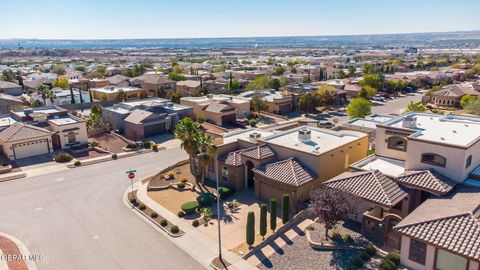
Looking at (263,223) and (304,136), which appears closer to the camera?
(263,223)

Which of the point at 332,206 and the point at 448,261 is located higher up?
the point at 332,206

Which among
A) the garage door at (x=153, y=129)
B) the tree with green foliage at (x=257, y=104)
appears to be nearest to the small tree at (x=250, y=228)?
the garage door at (x=153, y=129)

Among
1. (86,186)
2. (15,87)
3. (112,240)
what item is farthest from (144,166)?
(15,87)

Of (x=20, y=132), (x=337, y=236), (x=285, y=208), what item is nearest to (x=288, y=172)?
(x=285, y=208)

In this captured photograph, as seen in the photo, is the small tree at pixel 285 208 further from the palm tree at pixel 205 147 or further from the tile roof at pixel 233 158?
the palm tree at pixel 205 147

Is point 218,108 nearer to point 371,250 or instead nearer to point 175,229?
point 175,229

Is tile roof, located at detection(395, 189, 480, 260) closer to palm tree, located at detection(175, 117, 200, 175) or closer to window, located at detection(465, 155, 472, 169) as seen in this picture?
window, located at detection(465, 155, 472, 169)

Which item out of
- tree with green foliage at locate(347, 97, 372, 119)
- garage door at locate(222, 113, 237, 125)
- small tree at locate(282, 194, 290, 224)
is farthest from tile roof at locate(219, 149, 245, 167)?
tree with green foliage at locate(347, 97, 372, 119)

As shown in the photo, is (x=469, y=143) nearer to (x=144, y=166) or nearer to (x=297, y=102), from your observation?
(x=144, y=166)
